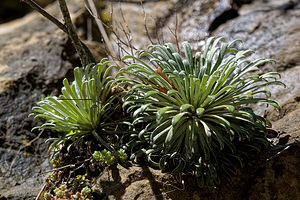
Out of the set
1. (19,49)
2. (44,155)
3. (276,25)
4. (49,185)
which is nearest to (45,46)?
(19,49)

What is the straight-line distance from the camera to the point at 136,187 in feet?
7.63

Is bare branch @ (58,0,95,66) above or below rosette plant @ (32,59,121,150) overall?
above

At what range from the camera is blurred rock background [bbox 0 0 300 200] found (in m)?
2.33

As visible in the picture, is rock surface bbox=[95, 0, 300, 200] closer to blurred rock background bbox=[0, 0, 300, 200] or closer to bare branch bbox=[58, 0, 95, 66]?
blurred rock background bbox=[0, 0, 300, 200]

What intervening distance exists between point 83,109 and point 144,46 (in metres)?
1.93

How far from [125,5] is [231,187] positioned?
181 inches

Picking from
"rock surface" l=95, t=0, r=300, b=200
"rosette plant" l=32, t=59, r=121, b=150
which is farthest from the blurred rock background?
"rosette plant" l=32, t=59, r=121, b=150

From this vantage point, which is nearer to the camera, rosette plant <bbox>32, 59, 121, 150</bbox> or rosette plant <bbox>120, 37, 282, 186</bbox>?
rosette plant <bbox>120, 37, 282, 186</bbox>

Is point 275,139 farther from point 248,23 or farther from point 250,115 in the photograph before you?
point 248,23

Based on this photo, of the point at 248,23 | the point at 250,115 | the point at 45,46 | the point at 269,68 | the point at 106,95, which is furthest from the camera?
the point at 248,23

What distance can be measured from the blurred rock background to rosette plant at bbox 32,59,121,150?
410mm

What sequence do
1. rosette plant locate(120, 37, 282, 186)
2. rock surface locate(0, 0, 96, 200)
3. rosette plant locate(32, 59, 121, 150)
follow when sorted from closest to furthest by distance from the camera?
rosette plant locate(120, 37, 282, 186) < rosette plant locate(32, 59, 121, 150) < rock surface locate(0, 0, 96, 200)

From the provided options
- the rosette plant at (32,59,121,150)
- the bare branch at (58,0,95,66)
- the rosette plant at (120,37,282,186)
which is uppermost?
the bare branch at (58,0,95,66)

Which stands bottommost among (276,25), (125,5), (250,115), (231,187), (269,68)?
(231,187)
